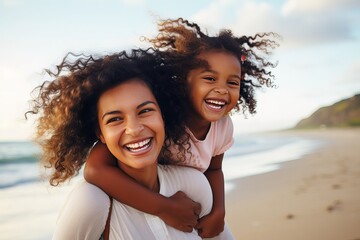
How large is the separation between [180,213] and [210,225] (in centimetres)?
40

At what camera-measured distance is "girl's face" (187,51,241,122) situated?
10.2 feet

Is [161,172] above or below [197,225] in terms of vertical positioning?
above

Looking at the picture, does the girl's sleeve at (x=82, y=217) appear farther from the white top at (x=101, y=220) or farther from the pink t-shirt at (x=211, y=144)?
the pink t-shirt at (x=211, y=144)

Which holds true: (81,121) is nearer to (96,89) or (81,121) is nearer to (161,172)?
(96,89)

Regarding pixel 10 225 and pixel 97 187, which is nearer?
pixel 97 187

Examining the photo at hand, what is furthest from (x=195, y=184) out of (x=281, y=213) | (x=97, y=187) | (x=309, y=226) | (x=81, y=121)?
(x=281, y=213)

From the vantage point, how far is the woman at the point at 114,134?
7.52 feet

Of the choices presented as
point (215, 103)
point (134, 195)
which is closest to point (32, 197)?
point (215, 103)

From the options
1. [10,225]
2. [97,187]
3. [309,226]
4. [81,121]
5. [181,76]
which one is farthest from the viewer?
[10,225]

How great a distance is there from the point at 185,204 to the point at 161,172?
0.27 metres

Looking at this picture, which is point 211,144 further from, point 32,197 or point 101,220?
point 32,197

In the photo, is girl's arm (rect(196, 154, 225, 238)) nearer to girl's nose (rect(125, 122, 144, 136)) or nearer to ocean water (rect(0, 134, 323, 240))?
girl's nose (rect(125, 122, 144, 136))

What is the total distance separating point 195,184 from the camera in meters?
2.69

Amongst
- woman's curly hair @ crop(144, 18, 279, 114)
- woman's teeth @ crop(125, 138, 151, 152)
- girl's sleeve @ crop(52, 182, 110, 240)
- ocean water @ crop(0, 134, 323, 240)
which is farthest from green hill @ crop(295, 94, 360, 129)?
girl's sleeve @ crop(52, 182, 110, 240)
